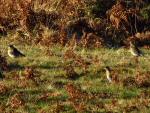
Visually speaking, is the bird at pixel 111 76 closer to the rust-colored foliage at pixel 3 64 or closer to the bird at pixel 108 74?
the bird at pixel 108 74

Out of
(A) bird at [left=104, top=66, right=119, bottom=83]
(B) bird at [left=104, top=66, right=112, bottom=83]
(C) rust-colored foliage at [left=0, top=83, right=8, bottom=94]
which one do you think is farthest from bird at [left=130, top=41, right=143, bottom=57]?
(C) rust-colored foliage at [left=0, top=83, right=8, bottom=94]

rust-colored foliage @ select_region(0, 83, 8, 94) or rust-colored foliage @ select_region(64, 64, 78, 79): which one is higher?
rust-colored foliage @ select_region(0, 83, 8, 94)

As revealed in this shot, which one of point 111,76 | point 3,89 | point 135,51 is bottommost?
point 135,51

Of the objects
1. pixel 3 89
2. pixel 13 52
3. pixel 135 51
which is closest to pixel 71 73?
pixel 3 89

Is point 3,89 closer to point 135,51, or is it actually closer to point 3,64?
point 3,64

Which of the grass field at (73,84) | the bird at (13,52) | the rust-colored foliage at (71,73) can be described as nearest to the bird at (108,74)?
the grass field at (73,84)

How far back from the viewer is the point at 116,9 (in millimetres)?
25703

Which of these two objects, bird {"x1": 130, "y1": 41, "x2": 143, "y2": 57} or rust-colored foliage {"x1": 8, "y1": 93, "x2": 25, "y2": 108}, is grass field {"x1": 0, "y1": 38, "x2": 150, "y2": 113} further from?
bird {"x1": 130, "y1": 41, "x2": 143, "y2": 57}

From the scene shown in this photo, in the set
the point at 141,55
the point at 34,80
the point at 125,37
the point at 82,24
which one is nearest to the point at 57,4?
the point at 82,24

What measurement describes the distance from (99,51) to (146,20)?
4.09 metres

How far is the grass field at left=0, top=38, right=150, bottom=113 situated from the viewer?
1641 cm

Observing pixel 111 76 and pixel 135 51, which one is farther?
pixel 135 51

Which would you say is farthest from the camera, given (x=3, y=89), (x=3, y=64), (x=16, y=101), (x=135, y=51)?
(x=135, y=51)

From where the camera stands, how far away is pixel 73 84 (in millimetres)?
18109
